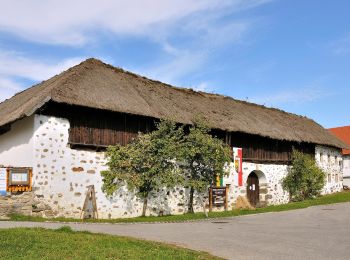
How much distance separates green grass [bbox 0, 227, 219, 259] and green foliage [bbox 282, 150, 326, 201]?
72.0 feet

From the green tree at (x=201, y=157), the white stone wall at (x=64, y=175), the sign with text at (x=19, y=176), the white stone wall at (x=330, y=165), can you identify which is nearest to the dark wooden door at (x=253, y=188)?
the green tree at (x=201, y=157)

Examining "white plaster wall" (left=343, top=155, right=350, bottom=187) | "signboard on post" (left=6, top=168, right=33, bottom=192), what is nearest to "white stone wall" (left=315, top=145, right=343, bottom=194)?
"white plaster wall" (left=343, top=155, right=350, bottom=187)

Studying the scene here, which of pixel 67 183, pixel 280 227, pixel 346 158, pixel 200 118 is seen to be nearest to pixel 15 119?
pixel 67 183

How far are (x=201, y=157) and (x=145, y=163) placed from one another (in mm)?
2934

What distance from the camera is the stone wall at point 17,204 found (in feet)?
51.7

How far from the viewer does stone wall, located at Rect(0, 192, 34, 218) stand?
1577 centimetres

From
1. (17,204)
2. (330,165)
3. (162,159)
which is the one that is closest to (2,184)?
(17,204)

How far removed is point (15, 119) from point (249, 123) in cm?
1479

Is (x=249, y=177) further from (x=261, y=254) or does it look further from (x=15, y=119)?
(x=261, y=254)

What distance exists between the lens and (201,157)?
20.5 meters

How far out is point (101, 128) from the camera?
742 inches

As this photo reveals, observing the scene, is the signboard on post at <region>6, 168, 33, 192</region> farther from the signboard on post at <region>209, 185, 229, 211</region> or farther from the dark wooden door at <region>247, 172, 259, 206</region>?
the dark wooden door at <region>247, 172, 259, 206</region>

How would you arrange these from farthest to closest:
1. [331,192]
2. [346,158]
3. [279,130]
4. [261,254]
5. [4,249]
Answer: [346,158]
[331,192]
[279,130]
[261,254]
[4,249]

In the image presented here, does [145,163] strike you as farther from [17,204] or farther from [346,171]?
[346,171]
